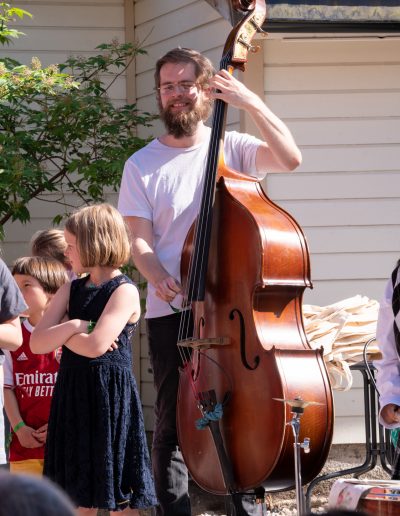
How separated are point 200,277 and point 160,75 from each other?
38.4 inches

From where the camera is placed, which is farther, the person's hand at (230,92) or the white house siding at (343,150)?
the white house siding at (343,150)

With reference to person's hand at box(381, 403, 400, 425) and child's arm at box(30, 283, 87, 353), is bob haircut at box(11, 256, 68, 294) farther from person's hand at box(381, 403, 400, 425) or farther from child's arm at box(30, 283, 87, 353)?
person's hand at box(381, 403, 400, 425)

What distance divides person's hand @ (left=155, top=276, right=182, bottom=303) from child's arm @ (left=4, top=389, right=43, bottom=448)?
0.96 meters

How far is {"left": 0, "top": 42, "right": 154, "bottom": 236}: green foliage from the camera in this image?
20.6 ft

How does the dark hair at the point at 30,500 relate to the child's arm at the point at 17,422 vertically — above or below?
above

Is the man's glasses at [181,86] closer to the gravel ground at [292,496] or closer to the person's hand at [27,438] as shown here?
the person's hand at [27,438]

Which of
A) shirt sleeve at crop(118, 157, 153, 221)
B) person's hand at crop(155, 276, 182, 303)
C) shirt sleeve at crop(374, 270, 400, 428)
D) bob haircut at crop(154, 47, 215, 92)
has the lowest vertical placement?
shirt sleeve at crop(374, 270, 400, 428)

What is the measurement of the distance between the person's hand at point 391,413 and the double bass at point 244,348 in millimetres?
252

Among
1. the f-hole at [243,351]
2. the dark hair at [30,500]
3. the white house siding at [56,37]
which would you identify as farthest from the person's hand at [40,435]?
the dark hair at [30,500]

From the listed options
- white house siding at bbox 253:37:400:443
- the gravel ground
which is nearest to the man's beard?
white house siding at bbox 253:37:400:443

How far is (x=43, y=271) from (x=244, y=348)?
1.36 metres

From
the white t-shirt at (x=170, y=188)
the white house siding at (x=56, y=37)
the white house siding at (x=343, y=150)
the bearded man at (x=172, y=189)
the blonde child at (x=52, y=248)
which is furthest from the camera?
the white house siding at (x=56, y=37)

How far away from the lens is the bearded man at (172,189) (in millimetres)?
3842

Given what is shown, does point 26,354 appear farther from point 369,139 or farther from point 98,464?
point 369,139
